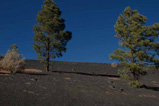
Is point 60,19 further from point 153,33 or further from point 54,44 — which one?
point 153,33

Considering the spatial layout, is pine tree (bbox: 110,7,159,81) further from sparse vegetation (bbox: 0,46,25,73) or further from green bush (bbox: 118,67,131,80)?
sparse vegetation (bbox: 0,46,25,73)

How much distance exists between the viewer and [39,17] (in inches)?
1083

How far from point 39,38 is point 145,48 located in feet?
54.9

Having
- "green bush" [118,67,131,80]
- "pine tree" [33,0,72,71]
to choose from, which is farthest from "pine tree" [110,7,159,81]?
"pine tree" [33,0,72,71]

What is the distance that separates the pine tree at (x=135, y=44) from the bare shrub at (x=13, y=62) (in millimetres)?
11090

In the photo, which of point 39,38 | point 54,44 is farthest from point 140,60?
point 39,38

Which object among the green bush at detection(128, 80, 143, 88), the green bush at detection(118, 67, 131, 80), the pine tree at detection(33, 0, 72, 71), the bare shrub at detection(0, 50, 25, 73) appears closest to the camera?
the green bush at detection(128, 80, 143, 88)

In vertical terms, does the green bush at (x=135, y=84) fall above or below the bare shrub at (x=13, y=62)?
below

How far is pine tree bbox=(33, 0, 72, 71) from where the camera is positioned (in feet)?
87.7

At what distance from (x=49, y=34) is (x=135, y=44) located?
605 inches

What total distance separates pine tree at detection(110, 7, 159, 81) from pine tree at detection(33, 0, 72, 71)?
35.4 ft

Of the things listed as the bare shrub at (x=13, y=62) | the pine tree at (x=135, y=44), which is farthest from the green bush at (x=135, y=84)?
the bare shrub at (x=13, y=62)

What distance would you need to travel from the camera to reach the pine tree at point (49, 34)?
2673 cm

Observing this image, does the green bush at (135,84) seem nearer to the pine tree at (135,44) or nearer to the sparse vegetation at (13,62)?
the pine tree at (135,44)
